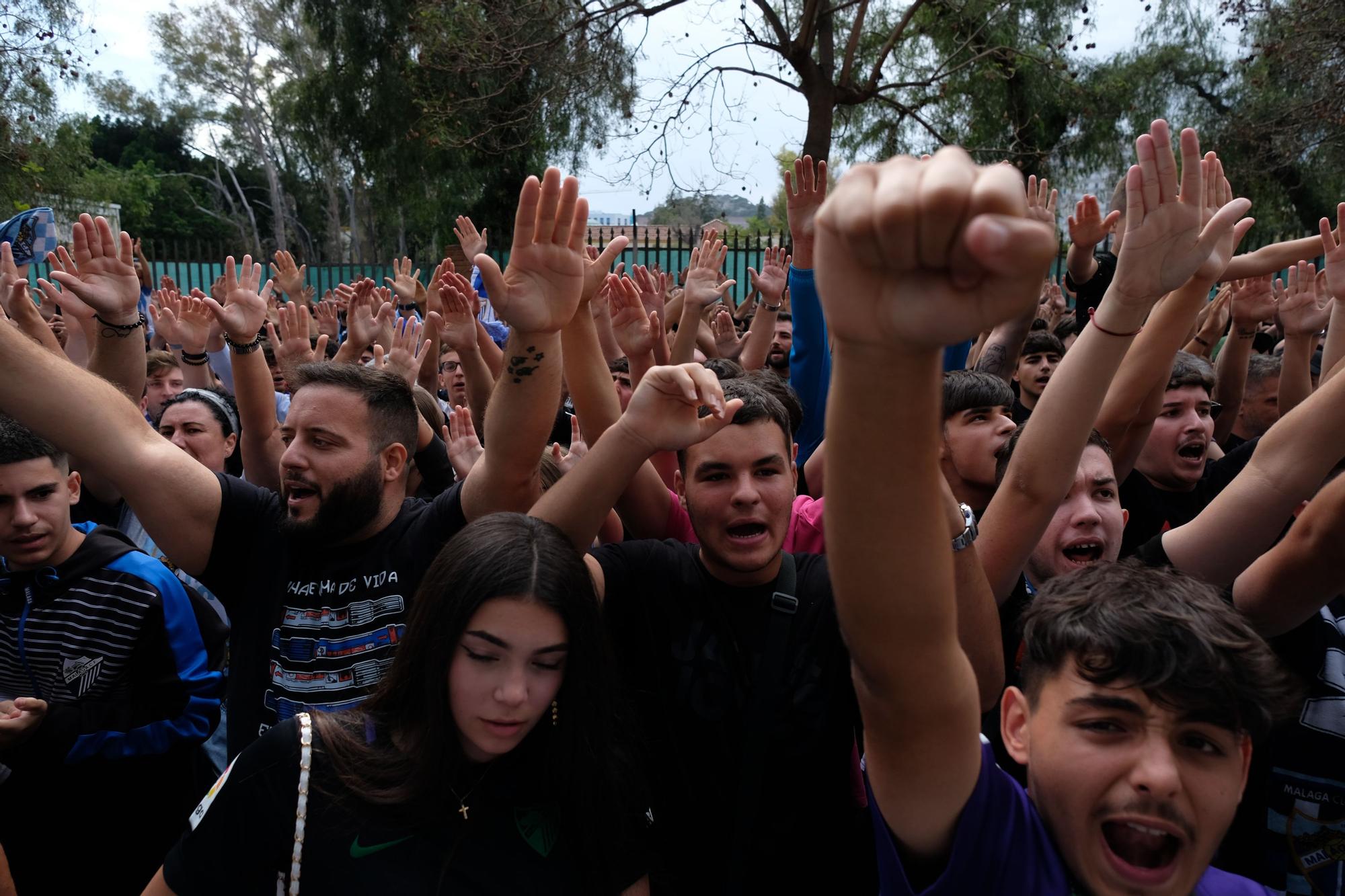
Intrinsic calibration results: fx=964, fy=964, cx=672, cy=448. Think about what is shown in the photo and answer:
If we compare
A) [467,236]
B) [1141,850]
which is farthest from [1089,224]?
[467,236]

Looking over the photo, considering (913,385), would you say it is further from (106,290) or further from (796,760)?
(106,290)

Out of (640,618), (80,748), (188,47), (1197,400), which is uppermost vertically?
(188,47)

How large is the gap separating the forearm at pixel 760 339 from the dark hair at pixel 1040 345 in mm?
1346

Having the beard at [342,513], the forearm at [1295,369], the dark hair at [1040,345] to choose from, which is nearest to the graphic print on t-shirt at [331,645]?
the beard at [342,513]

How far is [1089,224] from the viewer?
11.0 feet

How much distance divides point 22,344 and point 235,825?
3.88 ft

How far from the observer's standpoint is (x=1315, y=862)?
201 cm

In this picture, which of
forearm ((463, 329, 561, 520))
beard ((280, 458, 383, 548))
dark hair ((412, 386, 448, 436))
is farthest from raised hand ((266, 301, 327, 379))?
forearm ((463, 329, 561, 520))

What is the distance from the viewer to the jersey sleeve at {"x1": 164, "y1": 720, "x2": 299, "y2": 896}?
1629 millimetres

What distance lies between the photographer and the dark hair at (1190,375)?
11.8ft

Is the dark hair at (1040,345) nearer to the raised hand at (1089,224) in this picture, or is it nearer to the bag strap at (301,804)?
the raised hand at (1089,224)

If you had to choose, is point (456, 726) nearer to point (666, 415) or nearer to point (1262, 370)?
point (666, 415)

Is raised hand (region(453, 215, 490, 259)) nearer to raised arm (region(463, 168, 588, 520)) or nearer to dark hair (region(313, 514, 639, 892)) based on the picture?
raised arm (region(463, 168, 588, 520))

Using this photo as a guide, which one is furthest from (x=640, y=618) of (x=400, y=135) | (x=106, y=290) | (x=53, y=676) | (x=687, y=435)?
(x=400, y=135)
